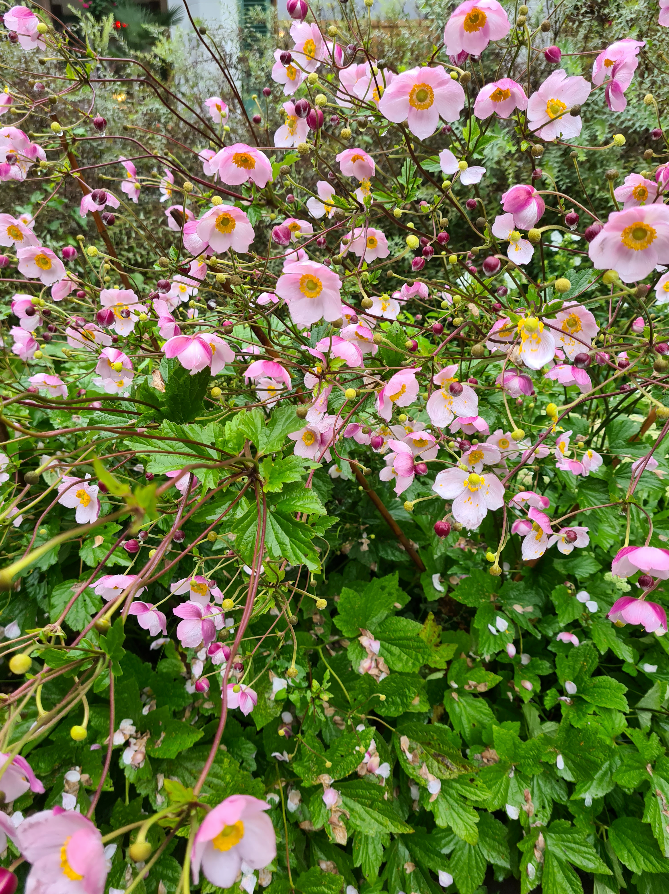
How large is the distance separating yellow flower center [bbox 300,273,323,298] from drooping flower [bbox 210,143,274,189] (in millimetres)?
247

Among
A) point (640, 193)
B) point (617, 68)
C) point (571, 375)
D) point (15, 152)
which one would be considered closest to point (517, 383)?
point (571, 375)

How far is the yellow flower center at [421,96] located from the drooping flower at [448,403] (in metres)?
0.48

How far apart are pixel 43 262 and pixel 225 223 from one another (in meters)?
0.57

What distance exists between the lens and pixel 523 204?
897mm

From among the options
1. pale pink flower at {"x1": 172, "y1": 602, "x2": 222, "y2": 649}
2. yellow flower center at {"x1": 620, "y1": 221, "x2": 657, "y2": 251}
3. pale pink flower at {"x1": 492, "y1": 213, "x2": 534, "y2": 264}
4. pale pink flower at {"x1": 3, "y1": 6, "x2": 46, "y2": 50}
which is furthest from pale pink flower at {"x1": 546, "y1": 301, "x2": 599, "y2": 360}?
pale pink flower at {"x1": 3, "y1": 6, "x2": 46, "y2": 50}

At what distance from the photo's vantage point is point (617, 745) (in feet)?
4.02

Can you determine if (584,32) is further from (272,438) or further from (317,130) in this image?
(272,438)

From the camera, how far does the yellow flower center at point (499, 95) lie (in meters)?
0.94

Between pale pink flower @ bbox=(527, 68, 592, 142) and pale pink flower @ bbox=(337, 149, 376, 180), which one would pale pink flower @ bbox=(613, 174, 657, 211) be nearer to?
pale pink flower @ bbox=(527, 68, 592, 142)

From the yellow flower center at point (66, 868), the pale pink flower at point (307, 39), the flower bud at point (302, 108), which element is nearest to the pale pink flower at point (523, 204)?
the flower bud at point (302, 108)

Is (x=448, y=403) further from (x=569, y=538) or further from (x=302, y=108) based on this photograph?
(x=302, y=108)

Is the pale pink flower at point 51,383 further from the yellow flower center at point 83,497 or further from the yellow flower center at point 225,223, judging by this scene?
the yellow flower center at point 225,223

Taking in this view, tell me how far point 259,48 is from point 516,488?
4.54 metres

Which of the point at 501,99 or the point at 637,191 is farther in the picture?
the point at 501,99
